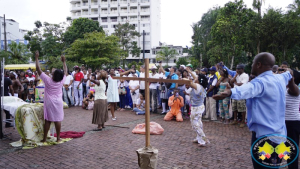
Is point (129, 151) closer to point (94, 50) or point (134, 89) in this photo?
point (134, 89)

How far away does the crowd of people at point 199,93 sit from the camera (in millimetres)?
2852

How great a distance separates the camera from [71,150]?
6125 mm

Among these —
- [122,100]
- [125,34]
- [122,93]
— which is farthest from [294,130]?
[125,34]

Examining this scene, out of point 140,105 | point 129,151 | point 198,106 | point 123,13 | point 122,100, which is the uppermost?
point 123,13

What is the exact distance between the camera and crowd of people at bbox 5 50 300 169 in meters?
2.85

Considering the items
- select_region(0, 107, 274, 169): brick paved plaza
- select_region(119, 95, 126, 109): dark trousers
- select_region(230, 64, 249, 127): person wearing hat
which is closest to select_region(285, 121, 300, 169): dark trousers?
select_region(0, 107, 274, 169): brick paved plaza

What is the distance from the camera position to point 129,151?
5953mm

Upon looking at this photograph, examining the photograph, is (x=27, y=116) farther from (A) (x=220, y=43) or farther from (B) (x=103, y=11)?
(B) (x=103, y=11)

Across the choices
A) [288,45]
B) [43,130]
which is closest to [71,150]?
[43,130]

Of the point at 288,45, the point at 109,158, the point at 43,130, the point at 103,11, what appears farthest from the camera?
the point at 103,11

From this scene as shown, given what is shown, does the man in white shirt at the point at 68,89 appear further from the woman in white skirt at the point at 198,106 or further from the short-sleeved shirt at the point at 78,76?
the woman in white skirt at the point at 198,106

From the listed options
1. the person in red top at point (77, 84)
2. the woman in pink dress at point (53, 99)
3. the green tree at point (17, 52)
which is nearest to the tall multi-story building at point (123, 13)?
the green tree at point (17, 52)

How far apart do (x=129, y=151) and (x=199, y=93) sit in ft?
7.55

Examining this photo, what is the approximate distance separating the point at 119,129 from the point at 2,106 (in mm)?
3637
